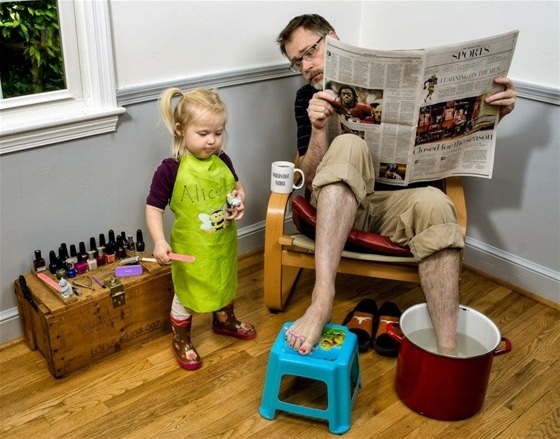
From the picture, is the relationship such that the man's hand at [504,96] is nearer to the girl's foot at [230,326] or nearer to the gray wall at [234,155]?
the gray wall at [234,155]

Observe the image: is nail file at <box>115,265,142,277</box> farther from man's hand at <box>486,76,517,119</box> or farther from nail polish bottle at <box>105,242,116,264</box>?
man's hand at <box>486,76,517,119</box>

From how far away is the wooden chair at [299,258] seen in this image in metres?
1.91

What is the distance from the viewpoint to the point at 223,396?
1.73 m

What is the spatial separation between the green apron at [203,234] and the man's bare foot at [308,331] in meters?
0.28

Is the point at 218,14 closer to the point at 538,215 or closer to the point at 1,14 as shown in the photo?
the point at 1,14

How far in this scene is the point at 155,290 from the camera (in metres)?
1.90

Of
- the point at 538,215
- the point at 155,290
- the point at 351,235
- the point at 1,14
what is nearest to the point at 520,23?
the point at 538,215

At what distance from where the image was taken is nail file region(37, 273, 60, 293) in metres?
1.78

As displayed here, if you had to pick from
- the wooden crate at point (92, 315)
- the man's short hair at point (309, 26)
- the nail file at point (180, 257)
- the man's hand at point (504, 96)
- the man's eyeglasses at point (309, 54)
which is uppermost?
the man's short hair at point (309, 26)

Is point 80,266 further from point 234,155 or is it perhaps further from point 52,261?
point 234,155

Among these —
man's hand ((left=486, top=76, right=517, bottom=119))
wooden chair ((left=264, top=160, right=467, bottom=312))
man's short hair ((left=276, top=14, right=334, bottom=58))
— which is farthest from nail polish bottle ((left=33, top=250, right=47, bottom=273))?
man's hand ((left=486, top=76, right=517, bottom=119))

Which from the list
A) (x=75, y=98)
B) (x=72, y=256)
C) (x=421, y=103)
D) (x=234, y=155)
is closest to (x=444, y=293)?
→ (x=421, y=103)

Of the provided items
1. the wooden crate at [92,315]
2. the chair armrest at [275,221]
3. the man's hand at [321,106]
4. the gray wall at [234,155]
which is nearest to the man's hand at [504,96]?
the gray wall at [234,155]

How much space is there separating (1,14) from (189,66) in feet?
1.91
